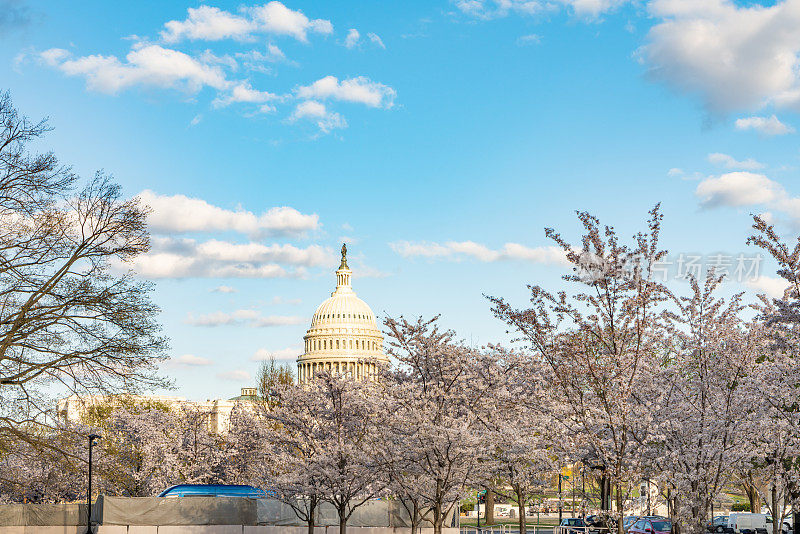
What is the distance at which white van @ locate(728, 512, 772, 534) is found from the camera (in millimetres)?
52312

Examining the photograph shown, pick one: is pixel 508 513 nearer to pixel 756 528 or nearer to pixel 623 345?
pixel 756 528

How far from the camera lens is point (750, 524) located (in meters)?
53.3

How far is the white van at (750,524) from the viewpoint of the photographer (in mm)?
52312

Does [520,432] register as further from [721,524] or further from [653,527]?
[721,524]

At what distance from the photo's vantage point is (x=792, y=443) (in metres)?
23.9

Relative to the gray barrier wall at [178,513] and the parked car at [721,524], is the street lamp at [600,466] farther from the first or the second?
the parked car at [721,524]

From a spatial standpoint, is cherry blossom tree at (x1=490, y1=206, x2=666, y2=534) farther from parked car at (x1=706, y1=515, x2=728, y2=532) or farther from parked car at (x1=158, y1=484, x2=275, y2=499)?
parked car at (x1=706, y1=515, x2=728, y2=532)

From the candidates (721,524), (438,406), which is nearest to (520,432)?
(438,406)

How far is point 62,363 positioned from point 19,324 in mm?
1703

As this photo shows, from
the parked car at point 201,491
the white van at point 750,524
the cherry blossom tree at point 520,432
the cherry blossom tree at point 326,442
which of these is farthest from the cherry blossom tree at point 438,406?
the white van at point 750,524

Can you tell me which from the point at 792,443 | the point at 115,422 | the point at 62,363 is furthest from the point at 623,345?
the point at 115,422

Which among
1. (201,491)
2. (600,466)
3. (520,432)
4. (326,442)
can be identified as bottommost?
(201,491)

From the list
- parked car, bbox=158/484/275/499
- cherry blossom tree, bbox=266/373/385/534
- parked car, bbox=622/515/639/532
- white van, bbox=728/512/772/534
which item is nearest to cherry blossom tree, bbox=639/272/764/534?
parked car, bbox=622/515/639/532

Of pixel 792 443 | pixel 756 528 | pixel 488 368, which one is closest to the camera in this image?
pixel 792 443
